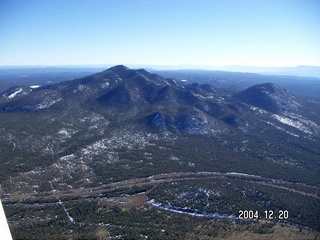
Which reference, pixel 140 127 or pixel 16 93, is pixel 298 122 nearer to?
pixel 140 127

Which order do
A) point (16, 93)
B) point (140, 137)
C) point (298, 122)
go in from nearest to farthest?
1. point (140, 137)
2. point (298, 122)
3. point (16, 93)

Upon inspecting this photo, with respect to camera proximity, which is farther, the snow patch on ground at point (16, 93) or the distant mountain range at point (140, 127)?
the snow patch on ground at point (16, 93)

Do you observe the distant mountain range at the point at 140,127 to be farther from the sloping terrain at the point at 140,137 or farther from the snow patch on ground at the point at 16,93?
the sloping terrain at the point at 140,137

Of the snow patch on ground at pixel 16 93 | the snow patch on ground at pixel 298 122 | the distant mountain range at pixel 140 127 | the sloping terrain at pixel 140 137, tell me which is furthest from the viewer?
the snow patch on ground at pixel 16 93

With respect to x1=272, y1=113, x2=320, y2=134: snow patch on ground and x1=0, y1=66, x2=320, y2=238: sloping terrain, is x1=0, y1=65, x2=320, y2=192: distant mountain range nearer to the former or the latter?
x1=0, y1=66, x2=320, y2=238: sloping terrain

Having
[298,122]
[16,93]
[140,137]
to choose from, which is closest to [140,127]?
[140,137]

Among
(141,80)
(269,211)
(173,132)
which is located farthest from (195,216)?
(141,80)

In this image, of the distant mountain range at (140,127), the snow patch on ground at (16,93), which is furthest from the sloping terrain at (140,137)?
the snow patch on ground at (16,93)

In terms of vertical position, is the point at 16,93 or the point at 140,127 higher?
the point at 16,93
